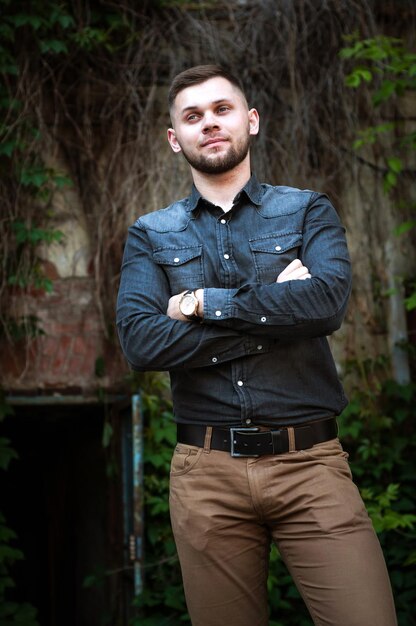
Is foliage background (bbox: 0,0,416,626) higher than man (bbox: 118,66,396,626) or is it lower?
higher

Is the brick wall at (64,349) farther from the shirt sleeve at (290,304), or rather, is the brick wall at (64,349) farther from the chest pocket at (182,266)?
the shirt sleeve at (290,304)

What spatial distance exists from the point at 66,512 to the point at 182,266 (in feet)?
16.9

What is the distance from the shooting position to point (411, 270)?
16.4ft

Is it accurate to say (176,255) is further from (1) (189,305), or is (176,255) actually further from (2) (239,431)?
(2) (239,431)

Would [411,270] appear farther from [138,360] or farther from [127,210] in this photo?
[138,360]

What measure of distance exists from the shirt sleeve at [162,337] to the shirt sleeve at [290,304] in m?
0.05

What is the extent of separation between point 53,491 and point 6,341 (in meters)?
3.24

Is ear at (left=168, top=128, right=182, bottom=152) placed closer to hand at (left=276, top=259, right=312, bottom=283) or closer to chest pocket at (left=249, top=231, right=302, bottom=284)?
chest pocket at (left=249, top=231, right=302, bottom=284)

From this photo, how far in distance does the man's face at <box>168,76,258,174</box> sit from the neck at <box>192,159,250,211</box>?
0.13 ft

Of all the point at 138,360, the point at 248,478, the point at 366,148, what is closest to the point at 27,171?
the point at 366,148

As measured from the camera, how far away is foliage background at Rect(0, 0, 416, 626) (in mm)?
4559

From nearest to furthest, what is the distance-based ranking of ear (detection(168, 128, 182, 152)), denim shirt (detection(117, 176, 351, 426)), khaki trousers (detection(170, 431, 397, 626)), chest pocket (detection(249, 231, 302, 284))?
khaki trousers (detection(170, 431, 397, 626)), denim shirt (detection(117, 176, 351, 426)), chest pocket (detection(249, 231, 302, 284)), ear (detection(168, 128, 182, 152))

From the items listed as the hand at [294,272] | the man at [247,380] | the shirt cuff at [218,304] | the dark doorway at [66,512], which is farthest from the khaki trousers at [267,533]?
the dark doorway at [66,512]

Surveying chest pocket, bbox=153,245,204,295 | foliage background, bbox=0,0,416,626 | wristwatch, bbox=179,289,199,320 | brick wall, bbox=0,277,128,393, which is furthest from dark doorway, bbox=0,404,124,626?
wristwatch, bbox=179,289,199,320
